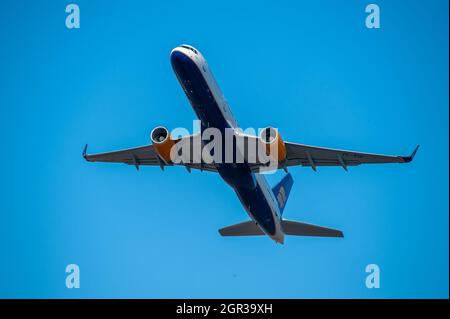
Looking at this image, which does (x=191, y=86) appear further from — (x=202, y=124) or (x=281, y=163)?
(x=281, y=163)

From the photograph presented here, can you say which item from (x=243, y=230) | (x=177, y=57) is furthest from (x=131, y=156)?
(x=177, y=57)

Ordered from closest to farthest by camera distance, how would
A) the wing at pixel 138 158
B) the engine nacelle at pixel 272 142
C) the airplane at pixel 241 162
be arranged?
the airplane at pixel 241 162
the engine nacelle at pixel 272 142
the wing at pixel 138 158

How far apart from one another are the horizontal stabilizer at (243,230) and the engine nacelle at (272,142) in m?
8.26

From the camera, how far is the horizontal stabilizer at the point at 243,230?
1565 inches

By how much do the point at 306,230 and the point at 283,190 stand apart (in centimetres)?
372

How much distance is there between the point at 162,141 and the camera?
110 ft

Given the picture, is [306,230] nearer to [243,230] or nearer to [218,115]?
[243,230]

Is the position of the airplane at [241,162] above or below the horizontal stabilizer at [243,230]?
above

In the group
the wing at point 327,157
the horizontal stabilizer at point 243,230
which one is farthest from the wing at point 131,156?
the wing at point 327,157

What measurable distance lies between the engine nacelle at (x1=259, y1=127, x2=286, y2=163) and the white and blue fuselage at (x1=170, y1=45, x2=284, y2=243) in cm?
148

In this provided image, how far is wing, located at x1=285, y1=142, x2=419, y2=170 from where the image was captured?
110 feet

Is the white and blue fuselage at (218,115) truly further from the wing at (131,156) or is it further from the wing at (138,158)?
the wing at (131,156)

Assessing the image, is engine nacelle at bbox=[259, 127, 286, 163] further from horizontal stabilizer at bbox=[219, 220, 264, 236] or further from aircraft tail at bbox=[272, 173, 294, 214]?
horizontal stabilizer at bbox=[219, 220, 264, 236]
